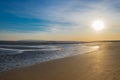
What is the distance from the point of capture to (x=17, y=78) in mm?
11016

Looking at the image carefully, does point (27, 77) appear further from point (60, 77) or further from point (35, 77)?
point (60, 77)

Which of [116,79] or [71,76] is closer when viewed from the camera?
[116,79]

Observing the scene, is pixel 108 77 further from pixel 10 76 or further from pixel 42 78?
pixel 10 76

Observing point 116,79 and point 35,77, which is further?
point 35,77

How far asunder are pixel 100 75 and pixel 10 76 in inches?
198

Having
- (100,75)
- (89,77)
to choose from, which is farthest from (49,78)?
(100,75)

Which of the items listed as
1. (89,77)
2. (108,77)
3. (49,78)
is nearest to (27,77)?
(49,78)

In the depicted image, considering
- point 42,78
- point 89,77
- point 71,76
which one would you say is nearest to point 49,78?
point 42,78

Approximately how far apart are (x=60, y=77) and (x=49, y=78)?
60 centimetres

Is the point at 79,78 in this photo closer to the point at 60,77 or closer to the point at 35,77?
the point at 60,77

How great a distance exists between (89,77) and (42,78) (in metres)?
2.50

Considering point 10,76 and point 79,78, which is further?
point 10,76

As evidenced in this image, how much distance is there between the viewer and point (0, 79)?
35.6 ft

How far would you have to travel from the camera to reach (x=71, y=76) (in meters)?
11.2
